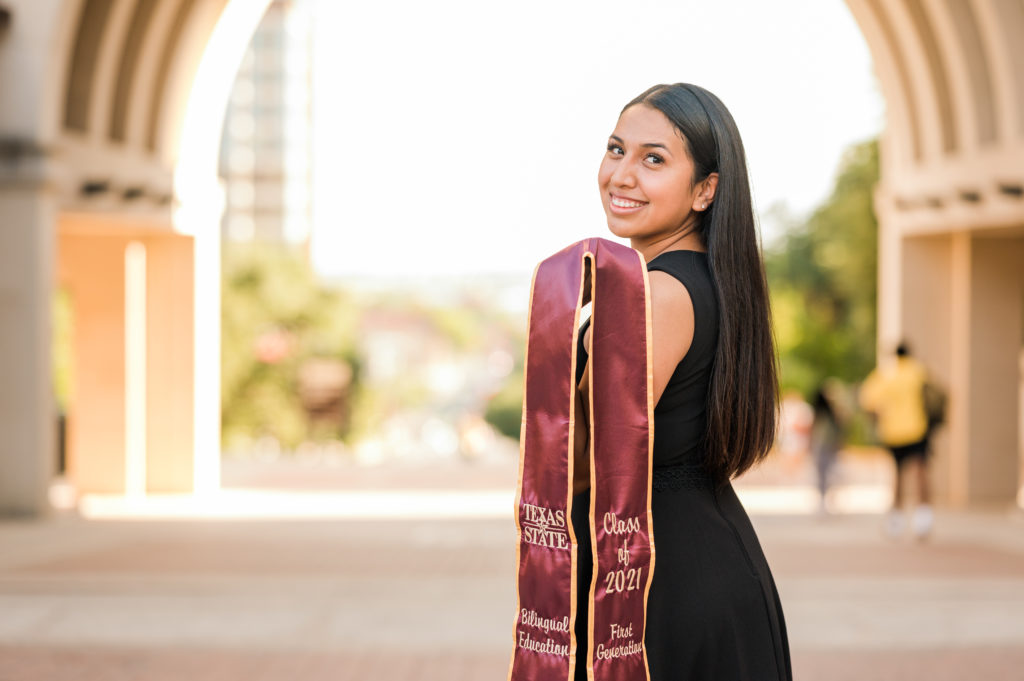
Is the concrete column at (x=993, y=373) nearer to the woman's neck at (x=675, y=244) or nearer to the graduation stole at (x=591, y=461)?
the woman's neck at (x=675, y=244)

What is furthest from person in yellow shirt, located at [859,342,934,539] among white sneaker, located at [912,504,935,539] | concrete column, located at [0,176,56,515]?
concrete column, located at [0,176,56,515]

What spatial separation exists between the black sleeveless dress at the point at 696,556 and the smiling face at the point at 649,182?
0.06 m

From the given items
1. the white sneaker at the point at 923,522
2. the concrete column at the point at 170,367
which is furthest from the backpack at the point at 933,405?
the concrete column at the point at 170,367

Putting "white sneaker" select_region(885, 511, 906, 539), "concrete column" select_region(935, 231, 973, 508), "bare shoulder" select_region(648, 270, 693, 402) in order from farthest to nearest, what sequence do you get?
"concrete column" select_region(935, 231, 973, 508), "white sneaker" select_region(885, 511, 906, 539), "bare shoulder" select_region(648, 270, 693, 402)

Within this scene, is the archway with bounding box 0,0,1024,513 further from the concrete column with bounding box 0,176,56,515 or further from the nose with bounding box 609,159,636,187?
the nose with bounding box 609,159,636,187

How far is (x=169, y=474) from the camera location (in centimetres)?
1694

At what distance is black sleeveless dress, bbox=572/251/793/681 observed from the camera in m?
1.98

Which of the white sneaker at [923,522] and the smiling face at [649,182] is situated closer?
the smiling face at [649,182]

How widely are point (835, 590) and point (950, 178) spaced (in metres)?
7.32

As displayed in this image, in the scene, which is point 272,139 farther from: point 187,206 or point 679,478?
point 679,478

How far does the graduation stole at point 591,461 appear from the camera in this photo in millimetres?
1781

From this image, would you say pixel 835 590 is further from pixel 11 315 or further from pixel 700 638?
pixel 11 315

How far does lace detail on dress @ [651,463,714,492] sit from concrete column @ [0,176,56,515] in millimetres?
12157

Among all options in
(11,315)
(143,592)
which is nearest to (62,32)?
(11,315)
